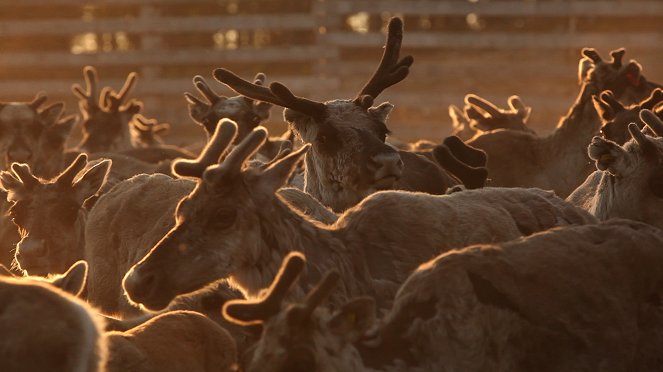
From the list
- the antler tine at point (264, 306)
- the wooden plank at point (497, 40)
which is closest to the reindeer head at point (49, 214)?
the antler tine at point (264, 306)

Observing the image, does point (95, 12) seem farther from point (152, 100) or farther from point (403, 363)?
point (403, 363)

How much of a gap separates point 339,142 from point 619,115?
3.27 meters

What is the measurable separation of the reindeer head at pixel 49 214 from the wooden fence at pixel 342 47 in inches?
627

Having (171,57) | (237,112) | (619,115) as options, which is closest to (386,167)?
(619,115)

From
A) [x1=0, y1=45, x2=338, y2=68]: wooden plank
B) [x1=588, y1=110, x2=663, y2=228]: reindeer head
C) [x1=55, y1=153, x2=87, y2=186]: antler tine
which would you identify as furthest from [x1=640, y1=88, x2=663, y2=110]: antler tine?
[x1=0, y1=45, x2=338, y2=68]: wooden plank

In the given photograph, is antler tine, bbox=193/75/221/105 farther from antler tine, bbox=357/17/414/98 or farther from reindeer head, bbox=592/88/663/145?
reindeer head, bbox=592/88/663/145

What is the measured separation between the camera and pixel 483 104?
1886cm

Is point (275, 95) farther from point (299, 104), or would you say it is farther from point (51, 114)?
point (51, 114)

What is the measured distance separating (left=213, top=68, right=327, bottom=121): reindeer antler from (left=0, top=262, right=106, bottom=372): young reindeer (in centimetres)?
444

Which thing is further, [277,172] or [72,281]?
[277,172]

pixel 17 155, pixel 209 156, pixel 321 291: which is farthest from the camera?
pixel 17 155

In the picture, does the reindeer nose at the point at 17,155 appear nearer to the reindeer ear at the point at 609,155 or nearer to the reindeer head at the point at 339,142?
the reindeer head at the point at 339,142

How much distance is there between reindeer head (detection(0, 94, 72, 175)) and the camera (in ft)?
53.1

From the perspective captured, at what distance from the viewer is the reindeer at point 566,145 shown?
1477 cm
